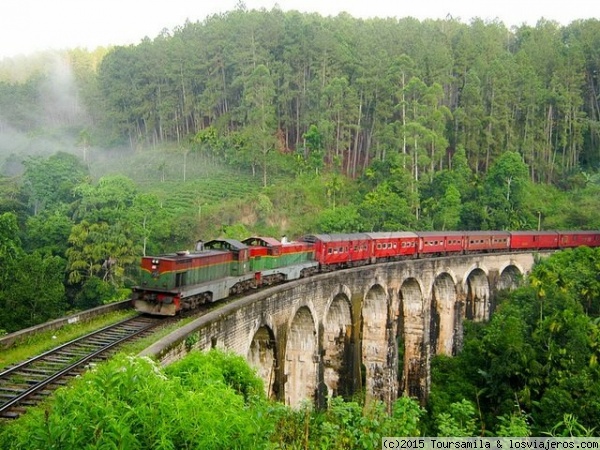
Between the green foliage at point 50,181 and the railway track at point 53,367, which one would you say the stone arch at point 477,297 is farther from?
the green foliage at point 50,181

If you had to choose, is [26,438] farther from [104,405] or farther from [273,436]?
[273,436]

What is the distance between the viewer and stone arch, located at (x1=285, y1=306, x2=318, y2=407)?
2022 cm

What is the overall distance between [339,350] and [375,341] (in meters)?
3.69

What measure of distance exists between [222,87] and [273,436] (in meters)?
57.0

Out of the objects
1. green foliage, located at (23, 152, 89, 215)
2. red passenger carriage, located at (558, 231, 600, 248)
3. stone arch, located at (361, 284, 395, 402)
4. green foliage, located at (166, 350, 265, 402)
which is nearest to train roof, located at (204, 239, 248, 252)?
green foliage, located at (166, 350, 265, 402)

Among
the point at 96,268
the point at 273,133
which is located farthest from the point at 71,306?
the point at 273,133

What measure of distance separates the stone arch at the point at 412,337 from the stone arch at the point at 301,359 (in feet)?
32.9

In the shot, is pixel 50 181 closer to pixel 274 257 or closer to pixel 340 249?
pixel 340 249

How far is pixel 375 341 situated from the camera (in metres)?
26.7

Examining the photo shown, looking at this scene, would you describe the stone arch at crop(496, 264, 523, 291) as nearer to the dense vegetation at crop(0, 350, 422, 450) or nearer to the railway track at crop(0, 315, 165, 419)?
the railway track at crop(0, 315, 165, 419)

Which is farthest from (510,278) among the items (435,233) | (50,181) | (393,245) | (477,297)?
(50,181)

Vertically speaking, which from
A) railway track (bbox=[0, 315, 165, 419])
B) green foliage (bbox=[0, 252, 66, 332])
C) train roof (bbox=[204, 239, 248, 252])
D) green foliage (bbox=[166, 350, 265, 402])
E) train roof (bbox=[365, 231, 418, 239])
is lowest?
green foliage (bbox=[0, 252, 66, 332])

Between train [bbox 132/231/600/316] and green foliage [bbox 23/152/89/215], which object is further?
green foliage [bbox 23/152/89/215]

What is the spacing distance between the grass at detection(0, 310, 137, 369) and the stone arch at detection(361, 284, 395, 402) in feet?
46.7
